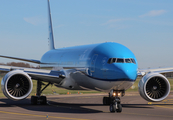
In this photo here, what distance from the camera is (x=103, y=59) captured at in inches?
766

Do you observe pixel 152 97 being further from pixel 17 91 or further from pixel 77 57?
pixel 17 91

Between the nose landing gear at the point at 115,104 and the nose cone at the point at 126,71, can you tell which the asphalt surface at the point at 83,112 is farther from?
the nose cone at the point at 126,71

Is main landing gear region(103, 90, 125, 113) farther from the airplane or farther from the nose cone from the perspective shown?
the nose cone

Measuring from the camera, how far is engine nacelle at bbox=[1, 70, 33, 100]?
21.6 metres

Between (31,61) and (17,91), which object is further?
(31,61)

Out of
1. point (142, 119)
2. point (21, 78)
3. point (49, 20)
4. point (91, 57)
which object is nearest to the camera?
point (142, 119)

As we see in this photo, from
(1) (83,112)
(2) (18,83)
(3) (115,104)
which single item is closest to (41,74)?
(2) (18,83)

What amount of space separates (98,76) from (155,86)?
4197 mm

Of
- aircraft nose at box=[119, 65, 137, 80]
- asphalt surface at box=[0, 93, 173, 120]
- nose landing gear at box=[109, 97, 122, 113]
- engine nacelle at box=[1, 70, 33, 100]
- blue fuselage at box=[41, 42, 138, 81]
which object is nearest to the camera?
asphalt surface at box=[0, 93, 173, 120]

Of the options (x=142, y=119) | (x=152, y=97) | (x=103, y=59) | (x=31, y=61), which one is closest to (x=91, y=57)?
(x=103, y=59)

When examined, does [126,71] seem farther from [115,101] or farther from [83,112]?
[83,112]

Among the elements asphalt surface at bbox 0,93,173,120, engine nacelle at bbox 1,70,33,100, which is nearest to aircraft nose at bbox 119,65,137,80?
asphalt surface at bbox 0,93,173,120

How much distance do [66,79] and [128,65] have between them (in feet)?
22.3

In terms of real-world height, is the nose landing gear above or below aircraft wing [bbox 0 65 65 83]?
below
